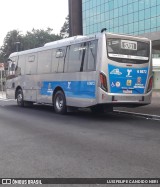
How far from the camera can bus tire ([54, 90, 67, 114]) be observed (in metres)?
15.0

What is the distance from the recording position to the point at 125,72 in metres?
13.2

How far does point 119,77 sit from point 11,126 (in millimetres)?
4336

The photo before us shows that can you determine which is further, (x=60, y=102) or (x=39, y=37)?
(x=39, y=37)

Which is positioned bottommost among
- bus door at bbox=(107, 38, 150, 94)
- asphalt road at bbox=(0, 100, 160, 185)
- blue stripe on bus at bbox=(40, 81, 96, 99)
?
asphalt road at bbox=(0, 100, 160, 185)

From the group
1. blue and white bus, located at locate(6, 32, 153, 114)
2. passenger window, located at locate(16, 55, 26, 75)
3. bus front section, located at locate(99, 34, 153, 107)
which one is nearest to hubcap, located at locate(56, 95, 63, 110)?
blue and white bus, located at locate(6, 32, 153, 114)

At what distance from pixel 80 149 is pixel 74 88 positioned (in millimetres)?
6620

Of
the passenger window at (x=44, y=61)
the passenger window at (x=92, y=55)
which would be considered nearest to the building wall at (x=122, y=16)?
the passenger window at (x=44, y=61)

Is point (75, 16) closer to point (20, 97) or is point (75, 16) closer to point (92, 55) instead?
point (20, 97)

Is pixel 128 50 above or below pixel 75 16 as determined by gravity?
below

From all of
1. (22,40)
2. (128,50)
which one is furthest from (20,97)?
(22,40)

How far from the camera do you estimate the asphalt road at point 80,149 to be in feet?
19.7

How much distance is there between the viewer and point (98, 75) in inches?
503

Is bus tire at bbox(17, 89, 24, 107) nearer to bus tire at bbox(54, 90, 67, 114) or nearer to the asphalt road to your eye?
bus tire at bbox(54, 90, 67, 114)

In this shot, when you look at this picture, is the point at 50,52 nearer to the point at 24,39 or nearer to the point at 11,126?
the point at 11,126
